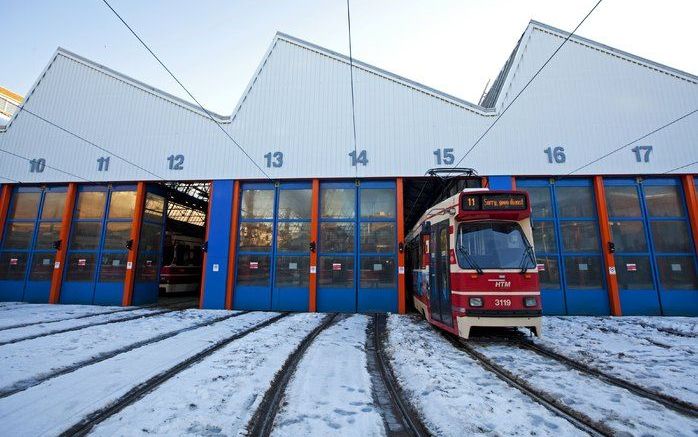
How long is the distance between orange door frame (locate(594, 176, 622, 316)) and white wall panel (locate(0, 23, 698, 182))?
35.7 inches

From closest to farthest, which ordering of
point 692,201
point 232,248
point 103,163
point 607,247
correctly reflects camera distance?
point 607,247 < point 692,201 < point 232,248 < point 103,163

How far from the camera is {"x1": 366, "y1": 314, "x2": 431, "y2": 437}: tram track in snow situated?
3100 millimetres

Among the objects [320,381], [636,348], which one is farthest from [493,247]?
[320,381]

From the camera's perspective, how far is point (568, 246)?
12.0 meters

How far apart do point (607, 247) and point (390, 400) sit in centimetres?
1248

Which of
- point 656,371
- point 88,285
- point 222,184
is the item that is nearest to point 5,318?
point 88,285

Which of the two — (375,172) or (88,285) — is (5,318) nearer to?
(88,285)

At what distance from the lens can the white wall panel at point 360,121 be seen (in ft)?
40.9

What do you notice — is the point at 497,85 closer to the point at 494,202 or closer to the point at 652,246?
the point at 652,246

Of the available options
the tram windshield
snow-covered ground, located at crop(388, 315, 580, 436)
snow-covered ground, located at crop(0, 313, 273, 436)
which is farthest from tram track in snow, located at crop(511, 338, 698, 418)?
snow-covered ground, located at crop(0, 313, 273, 436)

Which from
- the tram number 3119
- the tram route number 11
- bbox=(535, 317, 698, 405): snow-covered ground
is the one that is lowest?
bbox=(535, 317, 698, 405): snow-covered ground

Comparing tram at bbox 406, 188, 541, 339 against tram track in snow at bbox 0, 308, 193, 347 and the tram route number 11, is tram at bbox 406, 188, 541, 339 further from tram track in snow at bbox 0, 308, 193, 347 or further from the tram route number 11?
the tram route number 11

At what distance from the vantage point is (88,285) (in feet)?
45.0

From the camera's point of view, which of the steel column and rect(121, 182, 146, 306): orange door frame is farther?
rect(121, 182, 146, 306): orange door frame
